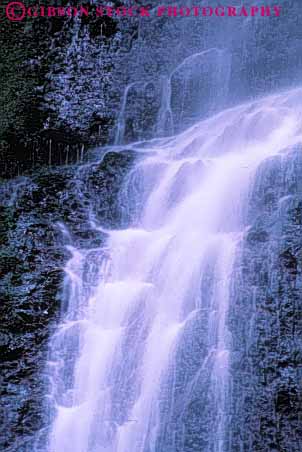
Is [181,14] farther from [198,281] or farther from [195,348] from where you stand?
[195,348]

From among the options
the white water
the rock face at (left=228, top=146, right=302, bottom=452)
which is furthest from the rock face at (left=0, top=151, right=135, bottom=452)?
the rock face at (left=228, top=146, right=302, bottom=452)

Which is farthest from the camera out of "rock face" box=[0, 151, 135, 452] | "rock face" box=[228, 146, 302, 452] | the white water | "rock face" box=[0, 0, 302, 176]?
Result: "rock face" box=[0, 0, 302, 176]

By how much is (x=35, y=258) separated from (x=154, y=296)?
9.06ft

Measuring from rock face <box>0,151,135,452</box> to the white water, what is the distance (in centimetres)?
37

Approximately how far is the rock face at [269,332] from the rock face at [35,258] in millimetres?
2945

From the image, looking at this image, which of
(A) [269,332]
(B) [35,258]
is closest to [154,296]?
(A) [269,332]

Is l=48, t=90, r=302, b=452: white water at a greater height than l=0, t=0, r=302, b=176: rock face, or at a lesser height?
lesser

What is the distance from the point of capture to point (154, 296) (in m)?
7.47

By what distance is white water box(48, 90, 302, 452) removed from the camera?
6.78 m

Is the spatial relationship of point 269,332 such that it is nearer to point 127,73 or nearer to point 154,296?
point 154,296

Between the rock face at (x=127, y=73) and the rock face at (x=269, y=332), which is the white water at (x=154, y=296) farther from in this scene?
the rock face at (x=127, y=73)

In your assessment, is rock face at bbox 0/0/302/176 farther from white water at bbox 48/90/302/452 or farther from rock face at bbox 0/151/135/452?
white water at bbox 48/90/302/452

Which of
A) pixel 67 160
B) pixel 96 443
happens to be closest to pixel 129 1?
pixel 67 160

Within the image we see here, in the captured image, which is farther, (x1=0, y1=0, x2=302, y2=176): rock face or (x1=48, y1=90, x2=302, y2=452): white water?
(x1=0, y1=0, x2=302, y2=176): rock face
